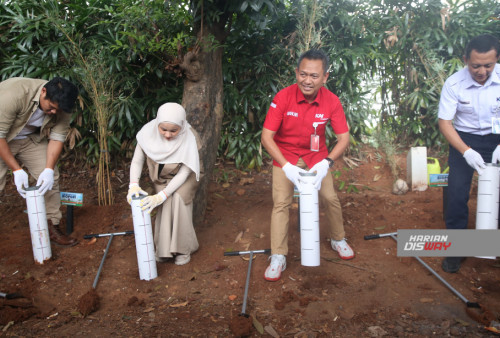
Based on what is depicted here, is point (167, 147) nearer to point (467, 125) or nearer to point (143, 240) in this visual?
point (143, 240)

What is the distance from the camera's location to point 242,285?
2.82 metres

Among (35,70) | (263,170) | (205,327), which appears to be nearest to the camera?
(205,327)

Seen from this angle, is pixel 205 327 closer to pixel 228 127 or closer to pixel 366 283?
pixel 366 283

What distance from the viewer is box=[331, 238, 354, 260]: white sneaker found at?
312cm

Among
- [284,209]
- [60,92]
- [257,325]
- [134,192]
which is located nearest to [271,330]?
[257,325]

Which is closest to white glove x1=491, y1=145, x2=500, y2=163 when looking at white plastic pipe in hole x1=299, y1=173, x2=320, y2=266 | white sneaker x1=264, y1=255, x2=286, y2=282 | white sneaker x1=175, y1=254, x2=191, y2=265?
white plastic pipe in hole x1=299, y1=173, x2=320, y2=266

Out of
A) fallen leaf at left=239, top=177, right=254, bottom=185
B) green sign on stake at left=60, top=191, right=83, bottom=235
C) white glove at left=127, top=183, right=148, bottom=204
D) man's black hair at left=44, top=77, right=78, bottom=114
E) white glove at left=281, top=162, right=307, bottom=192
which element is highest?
man's black hair at left=44, top=77, right=78, bottom=114

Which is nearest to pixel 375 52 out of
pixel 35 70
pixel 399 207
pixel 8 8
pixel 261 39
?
pixel 261 39

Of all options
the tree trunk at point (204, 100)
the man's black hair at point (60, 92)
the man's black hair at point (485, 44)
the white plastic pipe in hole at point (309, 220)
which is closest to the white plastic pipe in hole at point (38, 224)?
the man's black hair at point (60, 92)

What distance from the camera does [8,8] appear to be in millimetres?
4719

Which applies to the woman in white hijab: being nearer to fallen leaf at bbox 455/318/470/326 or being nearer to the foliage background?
the foliage background

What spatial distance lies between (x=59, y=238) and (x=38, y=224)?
46 centimetres

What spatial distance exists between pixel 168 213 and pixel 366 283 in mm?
1534

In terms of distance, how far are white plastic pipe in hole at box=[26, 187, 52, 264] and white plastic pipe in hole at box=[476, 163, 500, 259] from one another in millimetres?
3225
